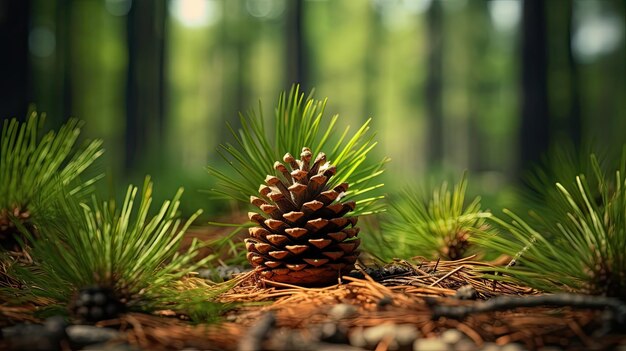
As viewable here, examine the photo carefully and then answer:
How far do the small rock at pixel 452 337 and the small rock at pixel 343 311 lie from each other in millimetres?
198

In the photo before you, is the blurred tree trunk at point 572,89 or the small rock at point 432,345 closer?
the small rock at point 432,345

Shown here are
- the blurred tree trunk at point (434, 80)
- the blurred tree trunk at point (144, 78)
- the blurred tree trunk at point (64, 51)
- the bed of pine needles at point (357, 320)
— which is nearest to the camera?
the bed of pine needles at point (357, 320)

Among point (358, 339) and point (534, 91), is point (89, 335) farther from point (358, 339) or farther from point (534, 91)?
point (534, 91)

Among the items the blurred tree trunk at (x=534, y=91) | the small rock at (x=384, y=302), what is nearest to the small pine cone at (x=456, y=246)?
the small rock at (x=384, y=302)

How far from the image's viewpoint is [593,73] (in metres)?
15.2

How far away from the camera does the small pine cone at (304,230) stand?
4.83 feet

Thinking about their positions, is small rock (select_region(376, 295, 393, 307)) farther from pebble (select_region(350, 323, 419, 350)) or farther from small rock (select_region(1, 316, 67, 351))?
small rock (select_region(1, 316, 67, 351))

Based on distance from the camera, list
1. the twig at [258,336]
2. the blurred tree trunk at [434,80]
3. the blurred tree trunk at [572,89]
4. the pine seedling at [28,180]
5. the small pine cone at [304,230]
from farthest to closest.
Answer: the blurred tree trunk at [434,80] < the blurred tree trunk at [572,89] < the pine seedling at [28,180] < the small pine cone at [304,230] < the twig at [258,336]

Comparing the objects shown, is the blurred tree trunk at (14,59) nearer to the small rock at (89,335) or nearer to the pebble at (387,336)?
the small rock at (89,335)

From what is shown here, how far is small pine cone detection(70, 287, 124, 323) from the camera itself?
1.22 metres

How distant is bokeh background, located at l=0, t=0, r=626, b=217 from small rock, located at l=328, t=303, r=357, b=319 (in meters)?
2.05

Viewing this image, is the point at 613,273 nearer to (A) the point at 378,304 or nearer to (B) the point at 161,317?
(A) the point at 378,304

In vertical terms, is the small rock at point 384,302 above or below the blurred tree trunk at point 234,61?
below

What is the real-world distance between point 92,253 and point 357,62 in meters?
19.2
